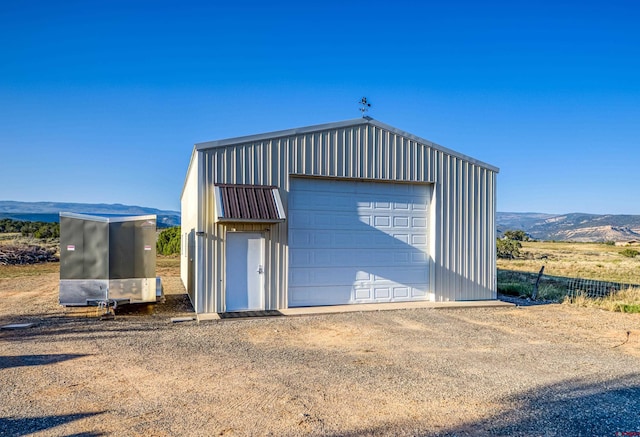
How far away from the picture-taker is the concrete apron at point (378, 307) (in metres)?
10.5

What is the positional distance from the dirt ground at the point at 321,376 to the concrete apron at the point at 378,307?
0.44 metres

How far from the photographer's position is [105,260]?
34.9 ft

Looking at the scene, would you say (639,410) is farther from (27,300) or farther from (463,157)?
(27,300)

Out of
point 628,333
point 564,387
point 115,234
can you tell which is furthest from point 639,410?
point 115,234

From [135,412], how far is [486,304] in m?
9.53

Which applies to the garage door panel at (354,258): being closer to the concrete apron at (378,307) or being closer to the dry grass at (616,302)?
the concrete apron at (378,307)

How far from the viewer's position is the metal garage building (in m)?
10.4

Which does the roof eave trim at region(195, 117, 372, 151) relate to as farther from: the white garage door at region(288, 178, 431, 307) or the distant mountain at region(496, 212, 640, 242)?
the distant mountain at region(496, 212, 640, 242)

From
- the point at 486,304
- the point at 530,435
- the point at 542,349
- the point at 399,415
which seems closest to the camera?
the point at 530,435

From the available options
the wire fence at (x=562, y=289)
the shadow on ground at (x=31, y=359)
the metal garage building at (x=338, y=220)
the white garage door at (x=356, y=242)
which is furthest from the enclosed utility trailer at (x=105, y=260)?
the wire fence at (x=562, y=289)

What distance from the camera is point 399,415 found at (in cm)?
478

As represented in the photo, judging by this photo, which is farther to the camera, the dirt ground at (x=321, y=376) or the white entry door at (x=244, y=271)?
the white entry door at (x=244, y=271)

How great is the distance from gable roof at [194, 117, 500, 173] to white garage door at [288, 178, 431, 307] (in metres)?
1.11

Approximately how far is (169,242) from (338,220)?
21586 millimetres
